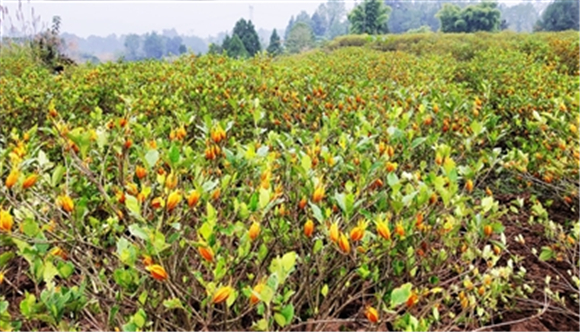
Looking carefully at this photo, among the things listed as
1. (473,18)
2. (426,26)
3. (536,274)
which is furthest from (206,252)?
(426,26)

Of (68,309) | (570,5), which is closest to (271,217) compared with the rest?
(68,309)

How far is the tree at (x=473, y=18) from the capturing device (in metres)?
39.1

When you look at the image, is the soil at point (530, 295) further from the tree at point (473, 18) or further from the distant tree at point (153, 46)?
the distant tree at point (153, 46)

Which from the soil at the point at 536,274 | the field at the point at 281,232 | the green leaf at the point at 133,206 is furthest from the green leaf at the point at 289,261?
the soil at the point at 536,274

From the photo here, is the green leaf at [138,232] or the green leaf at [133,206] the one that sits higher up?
the green leaf at [133,206]

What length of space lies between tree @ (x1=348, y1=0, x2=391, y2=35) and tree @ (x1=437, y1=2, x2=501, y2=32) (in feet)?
17.6

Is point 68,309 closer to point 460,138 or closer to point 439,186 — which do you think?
point 439,186

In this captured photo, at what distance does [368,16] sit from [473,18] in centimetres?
888

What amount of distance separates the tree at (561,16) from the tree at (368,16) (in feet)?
48.4

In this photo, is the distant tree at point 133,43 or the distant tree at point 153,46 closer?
the distant tree at point 153,46

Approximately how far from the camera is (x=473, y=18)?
129 feet

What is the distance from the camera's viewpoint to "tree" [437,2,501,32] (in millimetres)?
39062

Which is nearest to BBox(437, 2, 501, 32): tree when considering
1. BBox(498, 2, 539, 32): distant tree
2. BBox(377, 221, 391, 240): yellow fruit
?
BBox(377, 221, 391, 240): yellow fruit

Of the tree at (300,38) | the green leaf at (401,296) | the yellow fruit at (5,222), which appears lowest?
Answer: the green leaf at (401,296)
